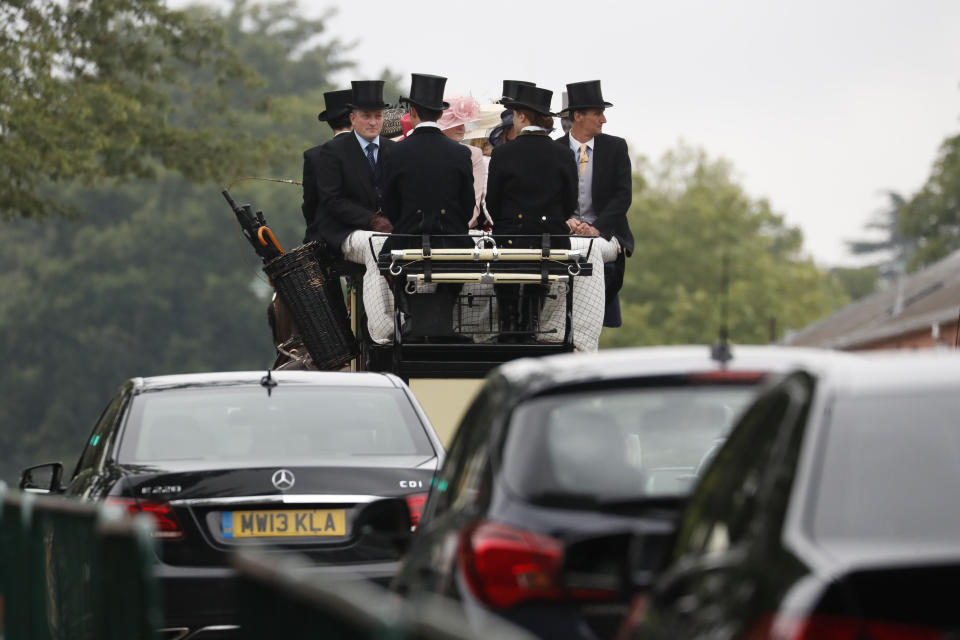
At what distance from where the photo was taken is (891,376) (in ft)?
14.7

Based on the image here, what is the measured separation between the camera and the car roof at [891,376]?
4.36m

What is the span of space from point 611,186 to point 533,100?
136cm

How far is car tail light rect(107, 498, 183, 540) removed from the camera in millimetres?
8727

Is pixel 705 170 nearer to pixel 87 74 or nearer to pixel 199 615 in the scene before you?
pixel 87 74

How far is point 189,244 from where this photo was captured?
307 feet

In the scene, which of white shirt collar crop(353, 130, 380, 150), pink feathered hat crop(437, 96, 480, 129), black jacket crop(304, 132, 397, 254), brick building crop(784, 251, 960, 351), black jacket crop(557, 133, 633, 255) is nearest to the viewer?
black jacket crop(304, 132, 397, 254)

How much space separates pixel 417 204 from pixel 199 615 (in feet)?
18.0

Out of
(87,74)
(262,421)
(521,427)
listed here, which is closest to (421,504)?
(262,421)

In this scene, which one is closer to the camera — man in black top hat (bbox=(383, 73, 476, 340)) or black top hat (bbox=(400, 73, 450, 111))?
man in black top hat (bbox=(383, 73, 476, 340))

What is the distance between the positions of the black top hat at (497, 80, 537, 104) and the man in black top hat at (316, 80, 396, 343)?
803 mm

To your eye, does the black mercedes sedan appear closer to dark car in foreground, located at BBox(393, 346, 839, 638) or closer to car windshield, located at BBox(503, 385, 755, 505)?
dark car in foreground, located at BBox(393, 346, 839, 638)

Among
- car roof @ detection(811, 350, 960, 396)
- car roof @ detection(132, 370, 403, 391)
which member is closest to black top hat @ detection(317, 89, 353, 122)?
car roof @ detection(132, 370, 403, 391)

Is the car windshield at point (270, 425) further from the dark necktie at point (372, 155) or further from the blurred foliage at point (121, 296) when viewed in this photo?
the blurred foliage at point (121, 296)

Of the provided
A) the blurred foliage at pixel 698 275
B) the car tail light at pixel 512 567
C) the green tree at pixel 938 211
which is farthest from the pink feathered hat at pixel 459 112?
the blurred foliage at pixel 698 275
